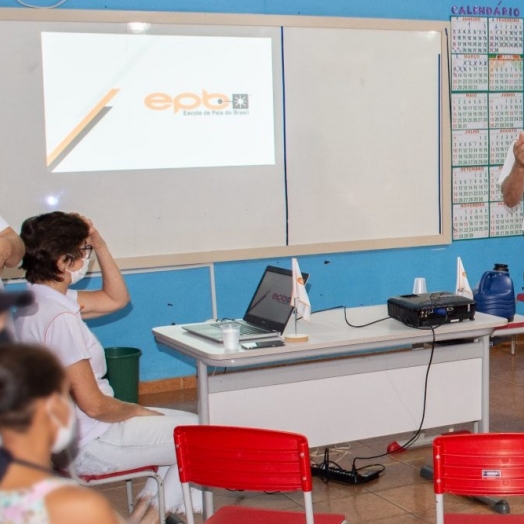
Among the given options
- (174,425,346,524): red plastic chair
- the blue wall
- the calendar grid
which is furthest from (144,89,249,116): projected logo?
(174,425,346,524): red plastic chair

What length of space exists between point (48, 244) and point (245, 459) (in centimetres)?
114

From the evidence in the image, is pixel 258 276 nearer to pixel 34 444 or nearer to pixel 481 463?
pixel 481 463

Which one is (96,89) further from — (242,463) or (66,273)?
(242,463)

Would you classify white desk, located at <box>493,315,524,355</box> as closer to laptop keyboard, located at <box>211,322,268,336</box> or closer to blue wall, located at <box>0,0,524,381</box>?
laptop keyboard, located at <box>211,322,268,336</box>

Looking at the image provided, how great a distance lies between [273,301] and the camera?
3.59m

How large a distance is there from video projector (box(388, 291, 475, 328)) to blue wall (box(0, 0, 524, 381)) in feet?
7.00

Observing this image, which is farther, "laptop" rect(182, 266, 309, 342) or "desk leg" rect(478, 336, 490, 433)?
"desk leg" rect(478, 336, 490, 433)

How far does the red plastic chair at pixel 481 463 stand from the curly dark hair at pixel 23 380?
4.45 ft

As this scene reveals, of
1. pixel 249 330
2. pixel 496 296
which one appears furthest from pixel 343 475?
pixel 496 296

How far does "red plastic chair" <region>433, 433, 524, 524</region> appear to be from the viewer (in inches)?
89.0

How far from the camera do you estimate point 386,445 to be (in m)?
4.57

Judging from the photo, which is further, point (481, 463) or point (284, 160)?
point (284, 160)

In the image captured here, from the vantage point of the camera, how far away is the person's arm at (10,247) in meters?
3.21

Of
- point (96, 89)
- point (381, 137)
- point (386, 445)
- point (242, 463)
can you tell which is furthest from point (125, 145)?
point (242, 463)
